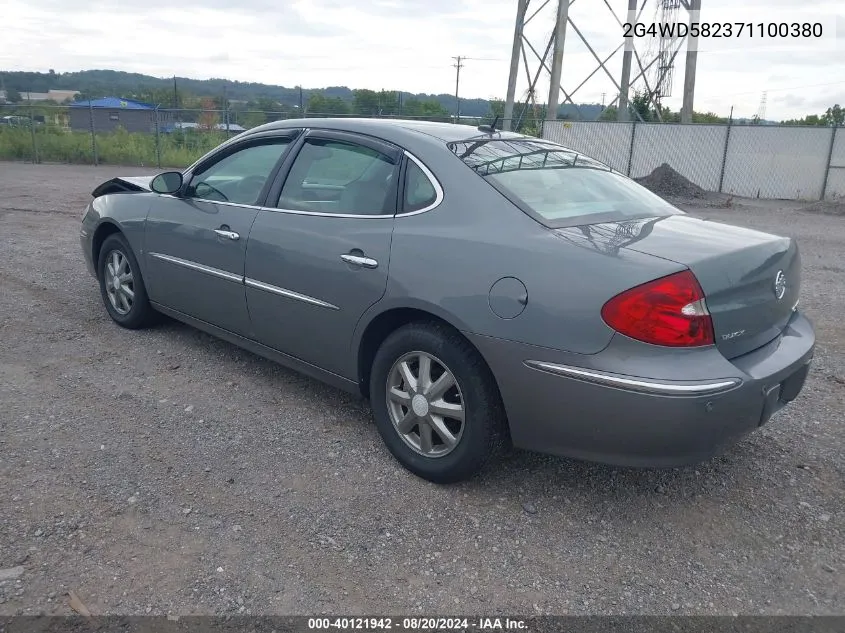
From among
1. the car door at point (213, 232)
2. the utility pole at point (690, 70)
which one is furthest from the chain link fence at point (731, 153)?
the car door at point (213, 232)

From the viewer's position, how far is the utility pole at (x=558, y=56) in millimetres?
22203

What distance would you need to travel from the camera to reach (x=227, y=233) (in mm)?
4152

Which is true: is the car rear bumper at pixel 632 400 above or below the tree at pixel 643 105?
below

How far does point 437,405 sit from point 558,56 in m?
21.3

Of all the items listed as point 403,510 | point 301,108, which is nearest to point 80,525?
point 403,510

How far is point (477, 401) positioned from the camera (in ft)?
9.89

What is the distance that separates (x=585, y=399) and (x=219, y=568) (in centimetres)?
151

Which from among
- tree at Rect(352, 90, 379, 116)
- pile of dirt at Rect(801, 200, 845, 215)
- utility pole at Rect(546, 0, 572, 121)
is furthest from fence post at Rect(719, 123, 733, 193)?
tree at Rect(352, 90, 379, 116)

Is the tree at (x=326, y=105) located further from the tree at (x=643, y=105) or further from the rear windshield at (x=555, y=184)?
the rear windshield at (x=555, y=184)

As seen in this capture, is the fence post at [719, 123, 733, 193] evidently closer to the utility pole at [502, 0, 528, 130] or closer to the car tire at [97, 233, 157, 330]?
the utility pole at [502, 0, 528, 130]

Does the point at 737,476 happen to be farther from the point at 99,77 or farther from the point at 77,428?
the point at 99,77

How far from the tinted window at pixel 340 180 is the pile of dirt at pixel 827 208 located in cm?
1611

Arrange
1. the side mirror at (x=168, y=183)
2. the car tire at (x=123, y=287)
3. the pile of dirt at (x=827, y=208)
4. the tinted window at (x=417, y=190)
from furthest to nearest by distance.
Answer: the pile of dirt at (x=827, y=208) < the car tire at (x=123, y=287) < the side mirror at (x=168, y=183) < the tinted window at (x=417, y=190)

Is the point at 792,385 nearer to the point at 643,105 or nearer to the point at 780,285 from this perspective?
the point at 780,285
